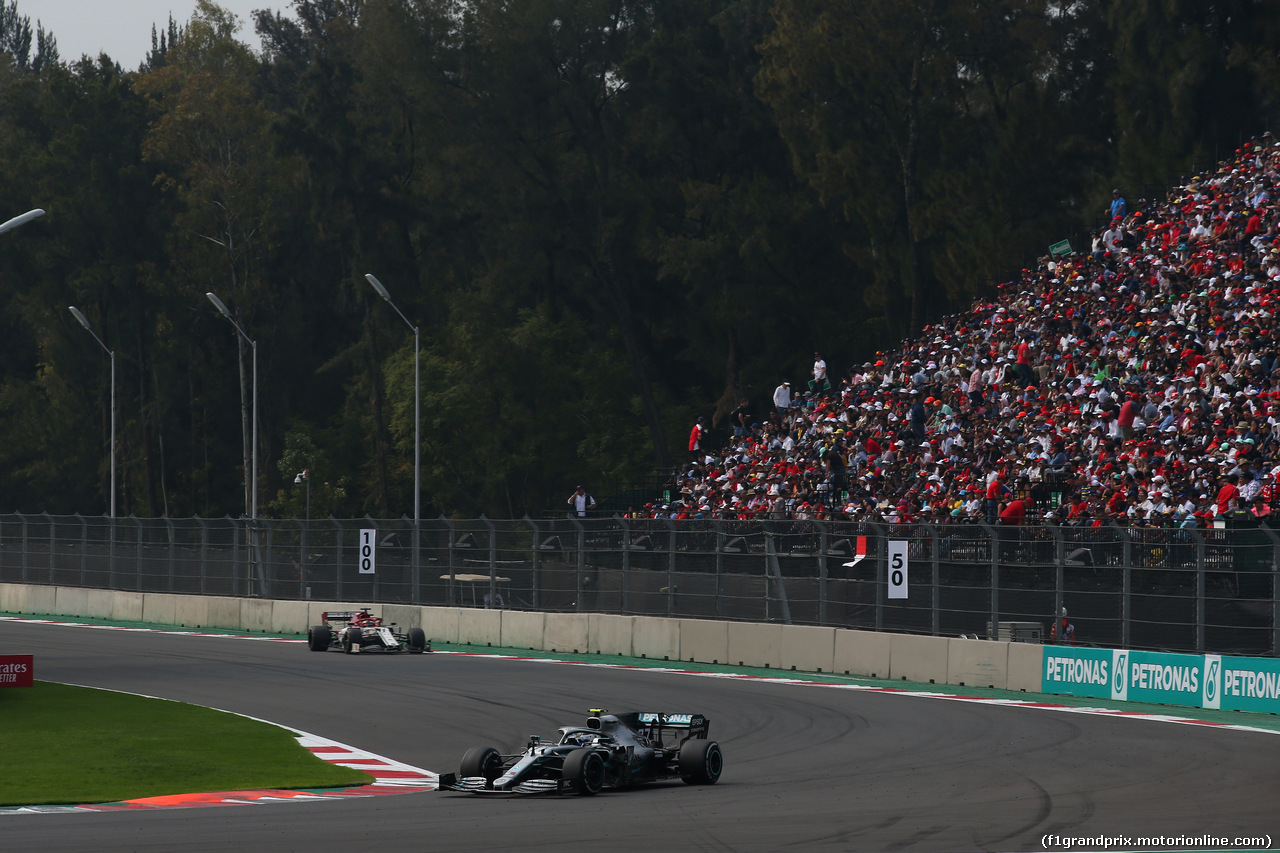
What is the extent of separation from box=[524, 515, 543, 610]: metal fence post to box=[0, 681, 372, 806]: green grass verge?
33.8ft

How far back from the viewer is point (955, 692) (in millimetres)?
22484

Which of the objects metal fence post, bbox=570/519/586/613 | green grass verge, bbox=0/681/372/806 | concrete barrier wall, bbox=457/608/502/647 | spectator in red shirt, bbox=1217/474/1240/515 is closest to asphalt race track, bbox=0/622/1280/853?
green grass verge, bbox=0/681/372/806

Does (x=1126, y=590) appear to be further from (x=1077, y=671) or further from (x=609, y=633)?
(x=609, y=633)

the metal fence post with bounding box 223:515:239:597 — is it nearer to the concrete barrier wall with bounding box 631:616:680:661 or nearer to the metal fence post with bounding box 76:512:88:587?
the metal fence post with bounding box 76:512:88:587

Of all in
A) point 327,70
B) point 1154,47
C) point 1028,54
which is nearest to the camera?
point 1154,47

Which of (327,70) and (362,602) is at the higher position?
(327,70)

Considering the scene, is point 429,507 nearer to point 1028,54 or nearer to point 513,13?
point 513,13

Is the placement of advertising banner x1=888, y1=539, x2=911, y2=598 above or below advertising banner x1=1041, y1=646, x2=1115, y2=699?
above

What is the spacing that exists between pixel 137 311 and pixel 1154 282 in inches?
2276

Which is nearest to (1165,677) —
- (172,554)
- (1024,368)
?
(1024,368)

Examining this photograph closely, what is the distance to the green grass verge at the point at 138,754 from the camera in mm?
14789

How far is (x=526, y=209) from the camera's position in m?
67.7

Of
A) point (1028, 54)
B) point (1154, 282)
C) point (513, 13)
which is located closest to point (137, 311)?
point (513, 13)

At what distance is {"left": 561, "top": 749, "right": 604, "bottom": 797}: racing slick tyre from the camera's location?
13578mm
